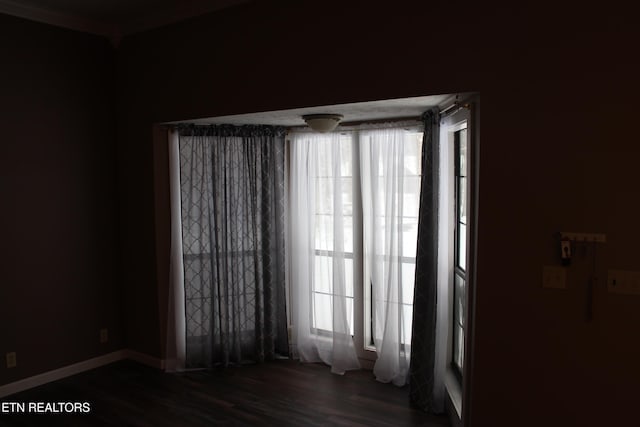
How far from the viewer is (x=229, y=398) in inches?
139

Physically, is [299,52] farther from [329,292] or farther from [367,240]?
[329,292]

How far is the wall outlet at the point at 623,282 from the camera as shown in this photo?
214 centimetres

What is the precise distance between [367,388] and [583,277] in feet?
6.58

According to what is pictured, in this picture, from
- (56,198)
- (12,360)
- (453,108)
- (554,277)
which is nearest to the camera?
(554,277)

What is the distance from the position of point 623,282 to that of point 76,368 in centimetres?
410

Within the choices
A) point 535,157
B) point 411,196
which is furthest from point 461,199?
point 535,157

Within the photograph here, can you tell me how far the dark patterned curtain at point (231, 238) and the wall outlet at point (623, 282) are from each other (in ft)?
8.82

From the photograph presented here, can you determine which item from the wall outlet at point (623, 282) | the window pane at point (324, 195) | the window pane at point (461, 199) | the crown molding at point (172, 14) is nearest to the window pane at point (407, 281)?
the window pane at point (461, 199)

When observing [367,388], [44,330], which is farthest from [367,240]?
[44,330]

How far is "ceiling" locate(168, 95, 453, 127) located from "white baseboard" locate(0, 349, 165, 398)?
86.5 inches

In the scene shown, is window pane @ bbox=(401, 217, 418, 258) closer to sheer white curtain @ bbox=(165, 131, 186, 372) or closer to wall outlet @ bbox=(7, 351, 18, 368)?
sheer white curtain @ bbox=(165, 131, 186, 372)

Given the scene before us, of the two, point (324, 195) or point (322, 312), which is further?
point (322, 312)

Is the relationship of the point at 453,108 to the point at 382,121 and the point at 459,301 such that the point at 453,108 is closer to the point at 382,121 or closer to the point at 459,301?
the point at 382,121

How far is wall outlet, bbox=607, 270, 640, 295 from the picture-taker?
214 centimetres
